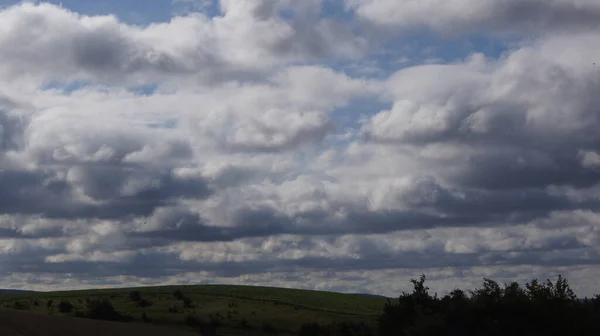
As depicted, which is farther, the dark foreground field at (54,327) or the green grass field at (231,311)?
the green grass field at (231,311)

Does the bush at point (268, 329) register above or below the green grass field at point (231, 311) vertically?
below

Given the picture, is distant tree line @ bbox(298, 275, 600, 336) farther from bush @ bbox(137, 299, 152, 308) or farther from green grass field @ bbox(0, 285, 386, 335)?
bush @ bbox(137, 299, 152, 308)

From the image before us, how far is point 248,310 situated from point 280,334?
2767cm

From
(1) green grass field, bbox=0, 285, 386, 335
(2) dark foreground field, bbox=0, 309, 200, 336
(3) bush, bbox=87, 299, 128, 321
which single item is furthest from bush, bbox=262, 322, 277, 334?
(2) dark foreground field, bbox=0, 309, 200, 336

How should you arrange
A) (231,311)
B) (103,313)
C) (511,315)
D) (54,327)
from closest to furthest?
(54,327) → (511,315) → (103,313) → (231,311)

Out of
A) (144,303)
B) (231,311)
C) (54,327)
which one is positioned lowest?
(54,327)

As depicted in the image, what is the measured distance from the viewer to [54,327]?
3716 cm

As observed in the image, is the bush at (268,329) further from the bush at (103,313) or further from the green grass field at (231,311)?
the bush at (103,313)

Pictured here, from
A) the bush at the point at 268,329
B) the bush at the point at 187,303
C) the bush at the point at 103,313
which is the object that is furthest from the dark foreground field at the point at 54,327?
the bush at the point at 187,303

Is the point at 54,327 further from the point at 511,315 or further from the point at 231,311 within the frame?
the point at 231,311

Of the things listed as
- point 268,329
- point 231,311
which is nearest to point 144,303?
point 231,311

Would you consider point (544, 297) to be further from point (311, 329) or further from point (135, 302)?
point (135, 302)

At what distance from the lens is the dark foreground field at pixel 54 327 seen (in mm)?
34906

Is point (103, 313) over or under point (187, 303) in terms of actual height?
under
